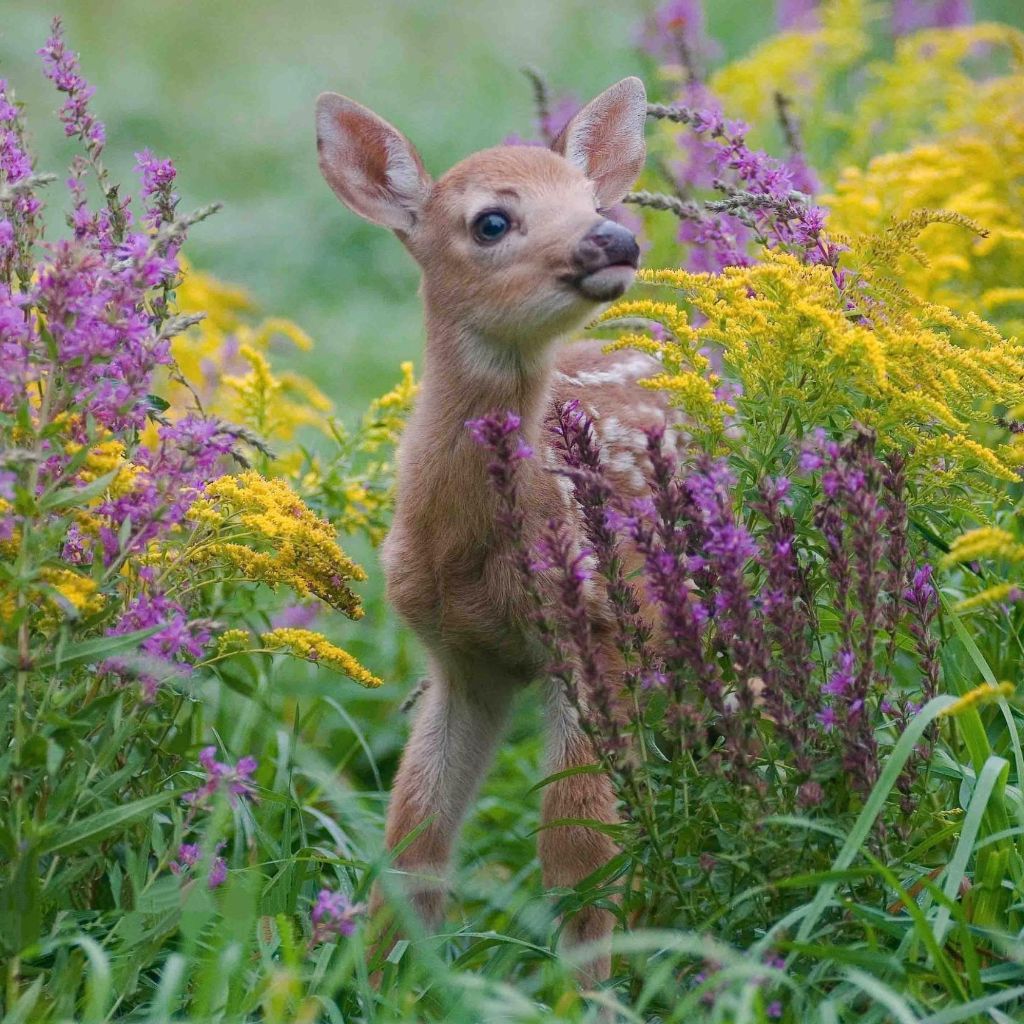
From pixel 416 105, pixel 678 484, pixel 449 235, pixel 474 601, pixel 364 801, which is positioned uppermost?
pixel 416 105

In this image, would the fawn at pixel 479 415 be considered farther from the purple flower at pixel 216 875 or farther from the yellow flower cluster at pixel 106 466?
the yellow flower cluster at pixel 106 466

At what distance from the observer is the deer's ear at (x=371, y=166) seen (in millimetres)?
4195

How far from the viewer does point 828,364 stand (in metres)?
3.18

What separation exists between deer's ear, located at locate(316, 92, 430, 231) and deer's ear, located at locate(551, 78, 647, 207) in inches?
15.3

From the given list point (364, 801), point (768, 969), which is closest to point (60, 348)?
point (768, 969)

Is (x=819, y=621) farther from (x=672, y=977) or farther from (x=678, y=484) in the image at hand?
(x=672, y=977)

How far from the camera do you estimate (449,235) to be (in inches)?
159

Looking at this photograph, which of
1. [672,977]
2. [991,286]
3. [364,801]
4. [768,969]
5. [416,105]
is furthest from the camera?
[416,105]

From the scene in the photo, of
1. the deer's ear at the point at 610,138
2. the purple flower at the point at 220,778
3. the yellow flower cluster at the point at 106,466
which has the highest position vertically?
the deer's ear at the point at 610,138

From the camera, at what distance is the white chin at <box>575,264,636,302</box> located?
3.45 meters

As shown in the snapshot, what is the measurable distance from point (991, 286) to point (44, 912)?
3905 millimetres

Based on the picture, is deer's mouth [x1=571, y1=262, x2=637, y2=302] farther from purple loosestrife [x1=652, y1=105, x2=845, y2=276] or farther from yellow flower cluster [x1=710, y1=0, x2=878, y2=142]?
yellow flower cluster [x1=710, y1=0, x2=878, y2=142]

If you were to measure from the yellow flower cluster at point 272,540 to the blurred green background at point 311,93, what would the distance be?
4.67 m

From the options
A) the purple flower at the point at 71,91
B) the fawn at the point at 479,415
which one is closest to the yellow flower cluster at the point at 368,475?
the fawn at the point at 479,415
